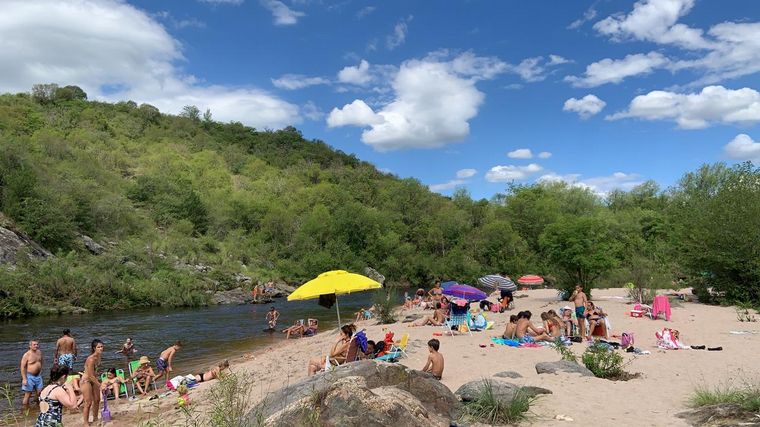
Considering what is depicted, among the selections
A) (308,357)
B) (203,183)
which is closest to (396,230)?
Result: (203,183)

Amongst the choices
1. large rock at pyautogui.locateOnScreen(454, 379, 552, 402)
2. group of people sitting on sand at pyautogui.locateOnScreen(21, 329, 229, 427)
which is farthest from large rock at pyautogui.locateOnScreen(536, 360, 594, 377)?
group of people sitting on sand at pyautogui.locateOnScreen(21, 329, 229, 427)

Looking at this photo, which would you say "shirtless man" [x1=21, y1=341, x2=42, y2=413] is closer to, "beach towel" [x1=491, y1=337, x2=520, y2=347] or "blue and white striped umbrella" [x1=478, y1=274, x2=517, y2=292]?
"beach towel" [x1=491, y1=337, x2=520, y2=347]

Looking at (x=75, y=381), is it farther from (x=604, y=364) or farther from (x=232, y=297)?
(x=232, y=297)

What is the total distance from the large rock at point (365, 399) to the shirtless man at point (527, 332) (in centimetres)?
678

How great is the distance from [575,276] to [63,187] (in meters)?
38.7

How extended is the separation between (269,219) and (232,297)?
25.2 metres

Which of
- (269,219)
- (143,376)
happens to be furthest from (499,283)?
(269,219)

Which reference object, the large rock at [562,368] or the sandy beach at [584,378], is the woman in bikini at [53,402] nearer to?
the sandy beach at [584,378]

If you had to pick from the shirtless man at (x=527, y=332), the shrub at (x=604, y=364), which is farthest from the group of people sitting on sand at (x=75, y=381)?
the shirtless man at (x=527, y=332)

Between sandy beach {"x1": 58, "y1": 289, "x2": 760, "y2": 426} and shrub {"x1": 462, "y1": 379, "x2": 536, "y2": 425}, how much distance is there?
0.20m

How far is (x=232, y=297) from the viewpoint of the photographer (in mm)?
36562

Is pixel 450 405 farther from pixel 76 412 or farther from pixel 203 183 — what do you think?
pixel 203 183

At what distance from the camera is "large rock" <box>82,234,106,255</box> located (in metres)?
35.7

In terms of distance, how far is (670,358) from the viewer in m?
11.0
